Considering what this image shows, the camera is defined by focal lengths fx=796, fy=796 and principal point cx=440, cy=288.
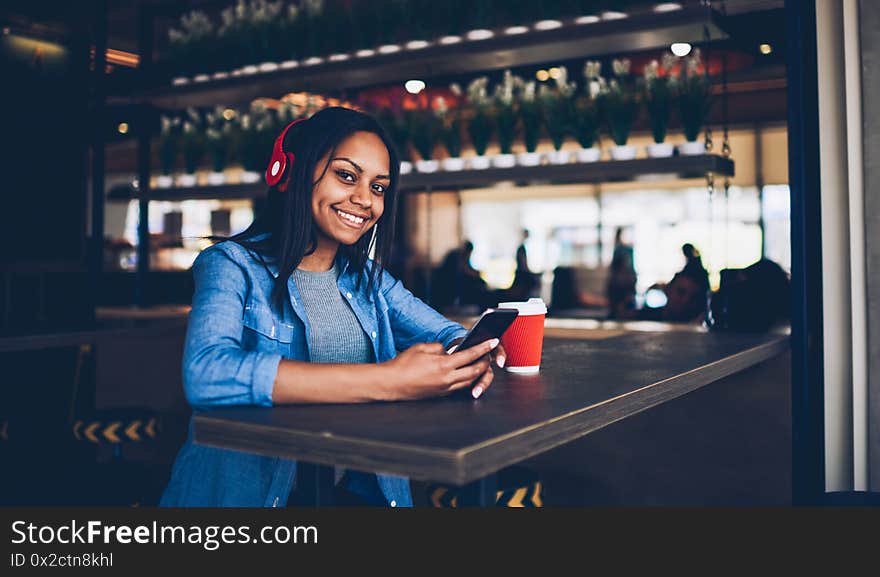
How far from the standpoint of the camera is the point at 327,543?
108 centimetres

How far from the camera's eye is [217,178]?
4.61 metres

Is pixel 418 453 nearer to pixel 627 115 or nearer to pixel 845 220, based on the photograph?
pixel 845 220

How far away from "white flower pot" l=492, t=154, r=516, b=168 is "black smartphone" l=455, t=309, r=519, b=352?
2509 millimetres

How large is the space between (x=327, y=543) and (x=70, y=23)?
11.0ft

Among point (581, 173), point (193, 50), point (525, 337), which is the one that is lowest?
point (525, 337)

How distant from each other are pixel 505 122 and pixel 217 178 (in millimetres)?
1816

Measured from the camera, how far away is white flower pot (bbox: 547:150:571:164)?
3544 mm

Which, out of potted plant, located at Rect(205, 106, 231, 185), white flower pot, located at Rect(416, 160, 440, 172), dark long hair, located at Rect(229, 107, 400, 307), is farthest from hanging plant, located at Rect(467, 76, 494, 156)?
dark long hair, located at Rect(229, 107, 400, 307)

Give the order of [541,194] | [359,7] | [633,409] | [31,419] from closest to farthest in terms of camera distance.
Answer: [633,409] < [31,419] < [359,7] < [541,194]

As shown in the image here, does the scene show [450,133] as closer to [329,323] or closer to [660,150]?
[660,150]

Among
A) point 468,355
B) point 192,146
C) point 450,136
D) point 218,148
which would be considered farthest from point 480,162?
point 468,355

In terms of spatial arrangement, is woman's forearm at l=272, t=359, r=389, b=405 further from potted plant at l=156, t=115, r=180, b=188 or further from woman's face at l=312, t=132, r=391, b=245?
potted plant at l=156, t=115, r=180, b=188

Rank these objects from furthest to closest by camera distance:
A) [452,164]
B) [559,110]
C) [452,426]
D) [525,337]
→ [452,164] → [559,110] → [525,337] → [452,426]

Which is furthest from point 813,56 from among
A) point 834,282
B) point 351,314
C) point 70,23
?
point 70,23
